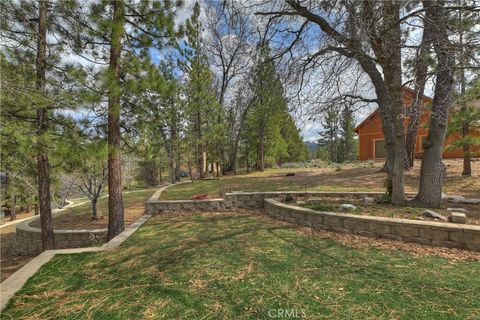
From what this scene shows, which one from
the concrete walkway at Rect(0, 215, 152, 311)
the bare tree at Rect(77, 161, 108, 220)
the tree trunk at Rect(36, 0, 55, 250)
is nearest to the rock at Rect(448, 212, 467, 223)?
the concrete walkway at Rect(0, 215, 152, 311)

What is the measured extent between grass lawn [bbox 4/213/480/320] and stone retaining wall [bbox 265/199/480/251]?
576 millimetres

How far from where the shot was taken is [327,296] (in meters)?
2.63

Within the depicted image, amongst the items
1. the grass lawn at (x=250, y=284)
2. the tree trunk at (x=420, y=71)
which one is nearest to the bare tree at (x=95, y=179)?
the grass lawn at (x=250, y=284)

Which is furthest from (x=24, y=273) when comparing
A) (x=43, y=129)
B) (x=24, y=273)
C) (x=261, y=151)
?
(x=261, y=151)

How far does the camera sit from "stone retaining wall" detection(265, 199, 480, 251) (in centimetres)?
372

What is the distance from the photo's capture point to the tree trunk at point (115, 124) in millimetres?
5082

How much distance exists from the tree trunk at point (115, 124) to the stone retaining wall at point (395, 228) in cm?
391

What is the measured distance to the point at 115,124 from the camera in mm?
5746

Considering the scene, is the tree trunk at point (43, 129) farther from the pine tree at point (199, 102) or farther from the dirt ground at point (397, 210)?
the pine tree at point (199, 102)

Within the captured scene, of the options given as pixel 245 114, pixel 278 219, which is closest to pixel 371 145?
pixel 245 114

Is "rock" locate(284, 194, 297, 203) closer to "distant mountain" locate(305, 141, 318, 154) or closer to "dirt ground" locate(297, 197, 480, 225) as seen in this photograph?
"dirt ground" locate(297, 197, 480, 225)

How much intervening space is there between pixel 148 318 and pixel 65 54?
5624 millimetres

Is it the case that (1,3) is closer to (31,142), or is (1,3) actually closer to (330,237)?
(31,142)

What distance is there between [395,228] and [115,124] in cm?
562
